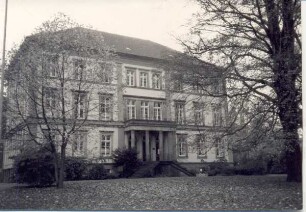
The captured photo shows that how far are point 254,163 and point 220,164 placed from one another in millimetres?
2190

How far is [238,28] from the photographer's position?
1112cm

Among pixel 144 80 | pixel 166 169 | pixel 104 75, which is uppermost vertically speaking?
pixel 144 80

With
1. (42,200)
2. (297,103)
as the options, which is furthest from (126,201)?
(297,103)

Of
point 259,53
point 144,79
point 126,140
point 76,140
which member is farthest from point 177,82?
point 126,140

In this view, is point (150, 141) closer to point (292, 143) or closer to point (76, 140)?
point (76, 140)

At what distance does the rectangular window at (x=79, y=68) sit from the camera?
41.8 feet

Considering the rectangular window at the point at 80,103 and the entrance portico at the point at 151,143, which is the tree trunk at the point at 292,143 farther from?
the entrance portico at the point at 151,143

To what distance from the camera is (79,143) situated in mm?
13602

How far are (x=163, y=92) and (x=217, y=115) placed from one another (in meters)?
2.85

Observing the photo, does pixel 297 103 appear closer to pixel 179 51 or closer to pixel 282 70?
pixel 282 70

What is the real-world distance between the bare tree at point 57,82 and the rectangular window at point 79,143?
5 centimetres

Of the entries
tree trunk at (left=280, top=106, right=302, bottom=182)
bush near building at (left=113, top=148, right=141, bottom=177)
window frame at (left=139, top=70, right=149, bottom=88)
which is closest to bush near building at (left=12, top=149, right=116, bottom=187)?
bush near building at (left=113, top=148, right=141, bottom=177)

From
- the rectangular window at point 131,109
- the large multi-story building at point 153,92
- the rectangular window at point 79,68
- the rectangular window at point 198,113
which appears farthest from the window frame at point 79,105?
the rectangular window at point 131,109

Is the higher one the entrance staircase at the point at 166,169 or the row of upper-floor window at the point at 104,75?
the row of upper-floor window at the point at 104,75
